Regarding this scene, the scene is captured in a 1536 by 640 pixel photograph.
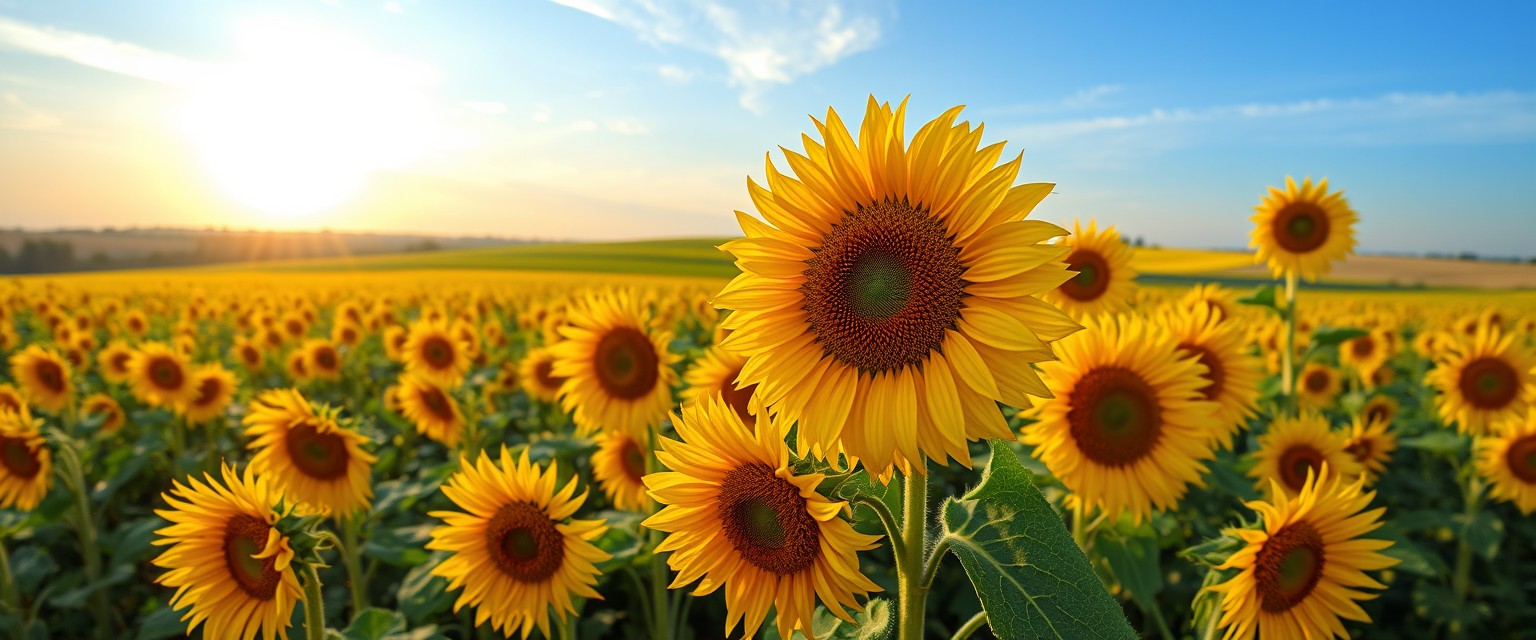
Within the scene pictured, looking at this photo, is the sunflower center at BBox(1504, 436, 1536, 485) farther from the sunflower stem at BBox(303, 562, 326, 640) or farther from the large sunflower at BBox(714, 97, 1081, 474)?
the sunflower stem at BBox(303, 562, 326, 640)

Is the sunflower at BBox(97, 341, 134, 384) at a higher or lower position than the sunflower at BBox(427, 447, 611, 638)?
lower

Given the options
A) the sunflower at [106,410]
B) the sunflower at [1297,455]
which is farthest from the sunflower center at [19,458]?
the sunflower at [1297,455]

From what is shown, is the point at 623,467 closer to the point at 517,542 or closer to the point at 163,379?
the point at 517,542

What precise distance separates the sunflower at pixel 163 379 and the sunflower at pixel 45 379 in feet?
1.88

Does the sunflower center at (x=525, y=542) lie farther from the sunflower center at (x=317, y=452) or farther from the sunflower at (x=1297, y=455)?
the sunflower at (x=1297, y=455)

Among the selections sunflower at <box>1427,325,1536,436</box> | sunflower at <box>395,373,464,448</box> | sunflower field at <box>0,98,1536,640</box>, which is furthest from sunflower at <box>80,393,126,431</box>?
sunflower at <box>1427,325,1536,436</box>

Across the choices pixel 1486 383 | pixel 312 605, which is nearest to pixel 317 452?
pixel 312 605

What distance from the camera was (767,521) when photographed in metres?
2.01

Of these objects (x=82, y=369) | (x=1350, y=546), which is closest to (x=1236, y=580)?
(x=1350, y=546)

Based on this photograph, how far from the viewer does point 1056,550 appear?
1.69 metres

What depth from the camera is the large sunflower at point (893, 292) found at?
1.61 metres

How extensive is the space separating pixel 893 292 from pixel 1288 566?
1962mm

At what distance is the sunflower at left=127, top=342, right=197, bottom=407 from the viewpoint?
27.0 ft

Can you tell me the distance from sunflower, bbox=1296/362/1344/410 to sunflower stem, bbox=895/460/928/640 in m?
8.64
